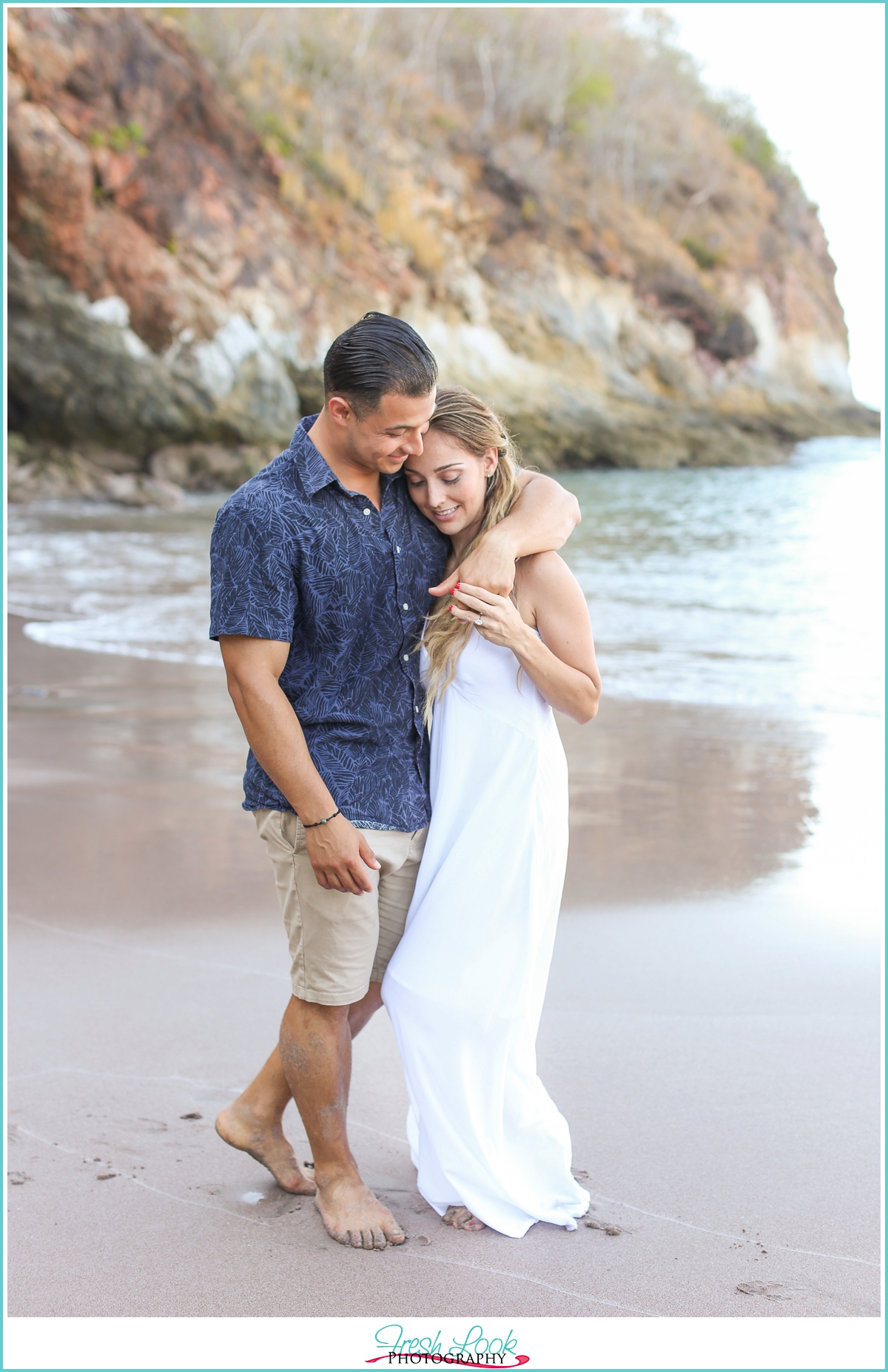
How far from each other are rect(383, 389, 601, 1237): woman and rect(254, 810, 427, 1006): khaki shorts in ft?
0.36

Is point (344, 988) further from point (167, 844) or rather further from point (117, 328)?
point (117, 328)

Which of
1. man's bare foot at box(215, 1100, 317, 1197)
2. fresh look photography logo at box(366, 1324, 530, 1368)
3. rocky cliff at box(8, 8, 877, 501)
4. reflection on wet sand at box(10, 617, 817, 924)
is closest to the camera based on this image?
fresh look photography logo at box(366, 1324, 530, 1368)

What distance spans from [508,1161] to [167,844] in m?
2.64

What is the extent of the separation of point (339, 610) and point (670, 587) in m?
13.0

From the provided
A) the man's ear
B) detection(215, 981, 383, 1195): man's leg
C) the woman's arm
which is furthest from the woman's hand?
detection(215, 981, 383, 1195): man's leg

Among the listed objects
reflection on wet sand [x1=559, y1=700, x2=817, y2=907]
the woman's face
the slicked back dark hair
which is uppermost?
the slicked back dark hair

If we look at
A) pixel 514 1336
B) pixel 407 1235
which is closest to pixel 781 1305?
pixel 514 1336

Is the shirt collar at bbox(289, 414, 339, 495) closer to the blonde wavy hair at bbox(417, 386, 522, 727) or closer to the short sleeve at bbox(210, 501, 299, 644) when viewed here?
the short sleeve at bbox(210, 501, 299, 644)

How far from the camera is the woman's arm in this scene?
2.38 meters

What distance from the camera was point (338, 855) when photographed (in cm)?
229

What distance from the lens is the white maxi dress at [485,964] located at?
8.08 ft

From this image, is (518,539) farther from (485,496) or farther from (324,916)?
(324,916)

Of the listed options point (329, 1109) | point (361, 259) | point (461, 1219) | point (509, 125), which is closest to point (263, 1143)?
point (329, 1109)

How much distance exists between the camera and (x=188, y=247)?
2567cm
